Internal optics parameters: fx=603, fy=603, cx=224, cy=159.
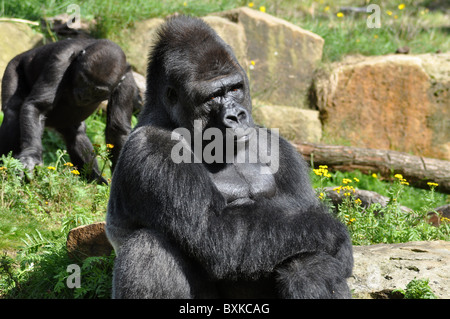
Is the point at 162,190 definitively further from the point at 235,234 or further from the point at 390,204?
the point at 390,204

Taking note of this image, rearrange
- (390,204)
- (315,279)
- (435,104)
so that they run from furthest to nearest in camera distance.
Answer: (435,104) → (390,204) → (315,279)

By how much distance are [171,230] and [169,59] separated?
1.08 metres

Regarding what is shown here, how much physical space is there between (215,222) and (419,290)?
1.23 meters

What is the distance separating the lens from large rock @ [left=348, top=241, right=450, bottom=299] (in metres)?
3.60

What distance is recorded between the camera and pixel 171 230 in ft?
10.8

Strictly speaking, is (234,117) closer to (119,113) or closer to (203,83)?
(203,83)

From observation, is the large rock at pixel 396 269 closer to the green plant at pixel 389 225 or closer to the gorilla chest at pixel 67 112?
the green plant at pixel 389 225

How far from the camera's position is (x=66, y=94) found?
7395 mm

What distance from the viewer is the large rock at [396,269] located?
11.8 feet

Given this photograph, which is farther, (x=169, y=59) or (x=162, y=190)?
(x=169, y=59)

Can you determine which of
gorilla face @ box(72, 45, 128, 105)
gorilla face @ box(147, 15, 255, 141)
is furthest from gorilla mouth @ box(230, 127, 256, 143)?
gorilla face @ box(72, 45, 128, 105)

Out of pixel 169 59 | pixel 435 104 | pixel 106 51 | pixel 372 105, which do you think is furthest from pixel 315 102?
pixel 169 59

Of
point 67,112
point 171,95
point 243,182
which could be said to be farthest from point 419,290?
point 67,112

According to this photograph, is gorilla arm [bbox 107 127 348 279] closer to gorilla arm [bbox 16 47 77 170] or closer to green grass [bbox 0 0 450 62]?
gorilla arm [bbox 16 47 77 170]
